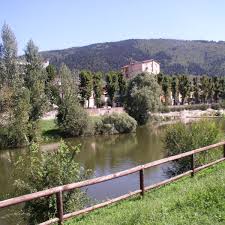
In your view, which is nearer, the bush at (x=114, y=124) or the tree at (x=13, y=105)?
the tree at (x=13, y=105)

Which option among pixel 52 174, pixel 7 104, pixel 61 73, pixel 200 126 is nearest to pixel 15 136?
pixel 7 104

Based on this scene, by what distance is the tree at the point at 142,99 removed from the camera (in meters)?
72.4

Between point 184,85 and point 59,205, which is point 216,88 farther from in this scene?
point 59,205

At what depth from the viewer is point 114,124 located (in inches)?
2562

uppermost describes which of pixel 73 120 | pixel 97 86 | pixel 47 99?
pixel 97 86

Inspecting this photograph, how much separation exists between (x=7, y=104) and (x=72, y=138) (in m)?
9.77

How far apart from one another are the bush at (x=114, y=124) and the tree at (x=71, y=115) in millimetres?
2865

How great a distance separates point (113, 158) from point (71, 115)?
70.1 ft

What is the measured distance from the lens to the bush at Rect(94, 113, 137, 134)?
2522 inches

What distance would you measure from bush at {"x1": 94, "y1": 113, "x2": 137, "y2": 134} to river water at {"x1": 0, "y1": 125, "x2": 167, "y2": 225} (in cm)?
181

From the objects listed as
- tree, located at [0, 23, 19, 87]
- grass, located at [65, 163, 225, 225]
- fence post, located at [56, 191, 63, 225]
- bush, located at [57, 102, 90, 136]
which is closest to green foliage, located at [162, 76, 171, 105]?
bush, located at [57, 102, 90, 136]

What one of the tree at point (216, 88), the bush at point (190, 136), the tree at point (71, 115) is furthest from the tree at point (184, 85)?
the bush at point (190, 136)

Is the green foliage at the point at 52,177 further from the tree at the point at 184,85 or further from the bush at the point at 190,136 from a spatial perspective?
the tree at the point at 184,85

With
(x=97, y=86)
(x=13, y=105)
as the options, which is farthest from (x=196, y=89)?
(x=13, y=105)
